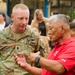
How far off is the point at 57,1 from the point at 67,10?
2.78 ft

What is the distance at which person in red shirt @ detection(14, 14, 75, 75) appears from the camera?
410cm

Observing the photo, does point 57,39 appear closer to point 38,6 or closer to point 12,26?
point 12,26

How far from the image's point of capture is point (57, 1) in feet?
76.4

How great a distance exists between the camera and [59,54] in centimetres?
429

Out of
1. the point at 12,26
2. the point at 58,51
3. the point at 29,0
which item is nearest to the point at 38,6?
the point at 29,0

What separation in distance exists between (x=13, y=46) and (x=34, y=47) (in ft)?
1.07

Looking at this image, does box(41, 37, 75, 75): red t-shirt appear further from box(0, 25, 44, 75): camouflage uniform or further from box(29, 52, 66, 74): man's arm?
box(0, 25, 44, 75): camouflage uniform

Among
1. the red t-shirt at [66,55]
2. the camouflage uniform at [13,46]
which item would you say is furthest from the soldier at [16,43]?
the red t-shirt at [66,55]

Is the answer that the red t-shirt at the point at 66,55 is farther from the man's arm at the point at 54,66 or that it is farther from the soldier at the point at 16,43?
the soldier at the point at 16,43

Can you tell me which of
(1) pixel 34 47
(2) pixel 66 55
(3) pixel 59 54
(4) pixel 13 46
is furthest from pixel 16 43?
(2) pixel 66 55

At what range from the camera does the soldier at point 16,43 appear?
5.65 meters

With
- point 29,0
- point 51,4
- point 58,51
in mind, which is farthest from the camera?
point 29,0

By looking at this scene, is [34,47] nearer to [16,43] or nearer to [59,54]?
[16,43]

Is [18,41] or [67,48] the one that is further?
[18,41]
